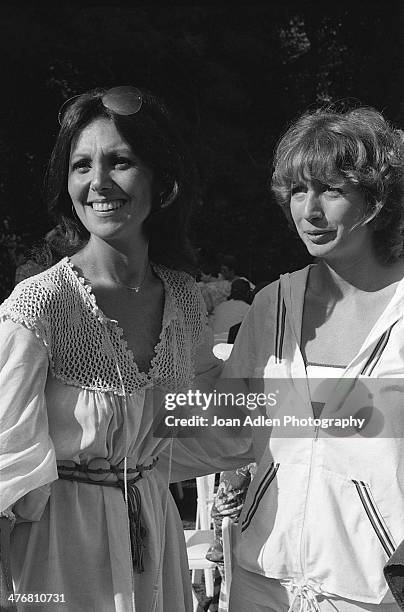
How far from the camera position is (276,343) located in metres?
1.65

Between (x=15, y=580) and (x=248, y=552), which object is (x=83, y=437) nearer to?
(x=15, y=580)

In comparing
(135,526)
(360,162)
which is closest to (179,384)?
(135,526)

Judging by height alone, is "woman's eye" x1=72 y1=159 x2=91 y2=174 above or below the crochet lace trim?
above

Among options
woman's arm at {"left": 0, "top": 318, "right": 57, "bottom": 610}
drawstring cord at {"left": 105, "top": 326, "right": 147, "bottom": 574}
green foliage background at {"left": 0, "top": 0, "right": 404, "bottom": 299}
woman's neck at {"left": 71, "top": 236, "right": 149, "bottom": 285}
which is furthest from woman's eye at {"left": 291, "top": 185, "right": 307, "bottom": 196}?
green foliage background at {"left": 0, "top": 0, "right": 404, "bottom": 299}

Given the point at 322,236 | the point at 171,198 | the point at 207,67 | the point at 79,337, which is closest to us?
the point at 79,337

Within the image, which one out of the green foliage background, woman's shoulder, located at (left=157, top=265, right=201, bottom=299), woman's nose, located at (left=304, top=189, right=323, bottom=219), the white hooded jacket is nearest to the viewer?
the white hooded jacket

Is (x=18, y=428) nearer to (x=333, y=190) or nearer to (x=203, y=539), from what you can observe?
(x=333, y=190)

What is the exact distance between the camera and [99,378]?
148 centimetres

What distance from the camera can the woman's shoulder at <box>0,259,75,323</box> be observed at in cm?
140

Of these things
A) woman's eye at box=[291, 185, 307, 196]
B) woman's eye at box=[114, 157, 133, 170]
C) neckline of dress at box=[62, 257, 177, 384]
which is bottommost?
neckline of dress at box=[62, 257, 177, 384]

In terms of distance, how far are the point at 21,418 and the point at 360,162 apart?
2.47 ft

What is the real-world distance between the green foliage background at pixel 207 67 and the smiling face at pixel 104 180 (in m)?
1.14

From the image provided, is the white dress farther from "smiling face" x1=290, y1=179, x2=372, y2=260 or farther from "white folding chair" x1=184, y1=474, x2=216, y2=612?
"white folding chair" x1=184, y1=474, x2=216, y2=612

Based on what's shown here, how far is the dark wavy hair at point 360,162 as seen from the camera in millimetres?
1595
